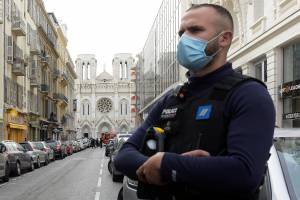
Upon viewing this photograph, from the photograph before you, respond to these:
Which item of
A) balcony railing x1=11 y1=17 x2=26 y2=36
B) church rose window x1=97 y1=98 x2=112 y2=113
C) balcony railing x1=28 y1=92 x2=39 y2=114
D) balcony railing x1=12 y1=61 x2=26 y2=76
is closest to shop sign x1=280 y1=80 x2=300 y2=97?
balcony railing x1=12 y1=61 x2=26 y2=76

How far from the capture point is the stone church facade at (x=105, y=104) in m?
132

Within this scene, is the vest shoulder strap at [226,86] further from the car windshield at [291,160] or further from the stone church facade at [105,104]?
the stone church facade at [105,104]

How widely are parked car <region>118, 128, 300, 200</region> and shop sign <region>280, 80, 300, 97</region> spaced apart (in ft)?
56.4

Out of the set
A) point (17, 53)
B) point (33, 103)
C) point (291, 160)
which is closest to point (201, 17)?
point (291, 160)

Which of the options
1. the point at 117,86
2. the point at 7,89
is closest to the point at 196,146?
the point at 7,89

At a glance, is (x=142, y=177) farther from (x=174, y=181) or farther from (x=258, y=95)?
(x=258, y=95)

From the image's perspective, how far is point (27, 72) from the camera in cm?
5275

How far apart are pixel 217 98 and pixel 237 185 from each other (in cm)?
42

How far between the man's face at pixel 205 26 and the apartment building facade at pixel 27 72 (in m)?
38.9

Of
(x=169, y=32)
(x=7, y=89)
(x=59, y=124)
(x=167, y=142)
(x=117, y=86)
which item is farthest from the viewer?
(x=117, y=86)

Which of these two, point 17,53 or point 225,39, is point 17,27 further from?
point 225,39

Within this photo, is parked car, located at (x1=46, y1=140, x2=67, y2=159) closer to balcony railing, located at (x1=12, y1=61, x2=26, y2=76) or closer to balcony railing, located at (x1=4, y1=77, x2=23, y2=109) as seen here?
balcony railing, located at (x1=4, y1=77, x2=23, y2=109)

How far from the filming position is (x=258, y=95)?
2289 mm

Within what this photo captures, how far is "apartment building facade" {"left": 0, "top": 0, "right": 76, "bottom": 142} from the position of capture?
4247 cm
